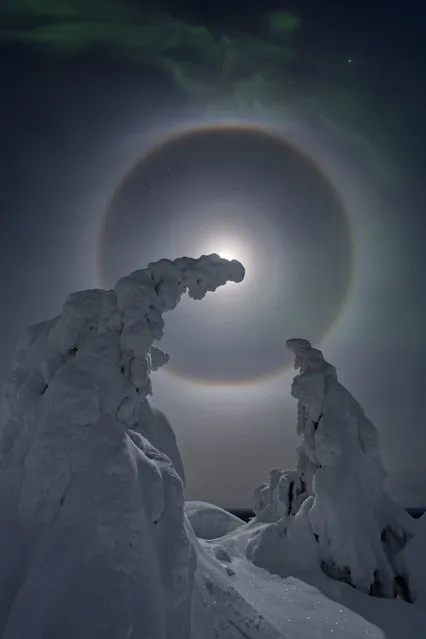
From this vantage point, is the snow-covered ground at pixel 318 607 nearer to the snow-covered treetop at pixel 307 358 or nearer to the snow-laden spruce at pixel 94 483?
the snow-laden spruce at pixel 94 483

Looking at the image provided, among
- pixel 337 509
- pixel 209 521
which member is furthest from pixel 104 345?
pixel 209 521

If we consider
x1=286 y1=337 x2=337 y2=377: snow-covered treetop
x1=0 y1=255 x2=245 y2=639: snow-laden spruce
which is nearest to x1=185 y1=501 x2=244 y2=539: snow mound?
x1=286 y1=337 x2=337 y2=377: snow-covered treetop

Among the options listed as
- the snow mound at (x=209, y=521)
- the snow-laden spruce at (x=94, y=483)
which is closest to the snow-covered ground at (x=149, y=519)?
the snow-laden spruce at (x=94, y=483)

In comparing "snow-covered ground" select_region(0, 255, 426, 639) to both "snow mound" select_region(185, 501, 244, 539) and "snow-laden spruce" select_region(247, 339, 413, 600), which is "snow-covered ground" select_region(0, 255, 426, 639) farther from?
"snow mound" select_region(185, 501, 244, 539)

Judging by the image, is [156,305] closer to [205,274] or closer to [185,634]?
[205,274]

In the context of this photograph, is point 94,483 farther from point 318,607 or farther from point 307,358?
point 307,358
